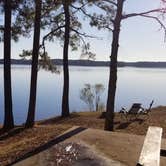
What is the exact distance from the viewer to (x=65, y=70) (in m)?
23.1

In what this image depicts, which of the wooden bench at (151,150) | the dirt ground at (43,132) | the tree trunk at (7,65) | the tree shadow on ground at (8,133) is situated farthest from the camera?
the tree trunk at (7,65)

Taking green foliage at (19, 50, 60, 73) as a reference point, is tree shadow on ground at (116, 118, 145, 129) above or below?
below

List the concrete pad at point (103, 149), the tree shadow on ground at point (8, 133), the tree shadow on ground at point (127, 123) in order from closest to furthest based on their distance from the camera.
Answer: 1. the concrete pad at point (103, 149)
2. the tree shadow on ground at point (8, 133)
3. the tree shadow on ground at point (127, 123)

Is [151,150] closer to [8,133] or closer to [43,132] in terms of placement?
[43,132]

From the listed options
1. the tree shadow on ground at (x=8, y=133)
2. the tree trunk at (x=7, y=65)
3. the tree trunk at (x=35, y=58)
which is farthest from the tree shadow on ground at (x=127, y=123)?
the tree trunk at (x=7, y=65)

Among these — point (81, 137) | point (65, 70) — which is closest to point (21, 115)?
point (65, 70)

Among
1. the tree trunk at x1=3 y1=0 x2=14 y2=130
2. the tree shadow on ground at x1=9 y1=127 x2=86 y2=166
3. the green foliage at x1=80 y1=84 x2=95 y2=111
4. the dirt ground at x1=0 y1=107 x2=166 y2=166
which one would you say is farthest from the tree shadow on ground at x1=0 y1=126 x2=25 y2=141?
the green foliage at x1=80 y1=84 x2=95 y2=111

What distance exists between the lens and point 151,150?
815 centimetres

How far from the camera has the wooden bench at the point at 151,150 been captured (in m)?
7.28

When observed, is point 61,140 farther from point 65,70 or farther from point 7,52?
point 65,70

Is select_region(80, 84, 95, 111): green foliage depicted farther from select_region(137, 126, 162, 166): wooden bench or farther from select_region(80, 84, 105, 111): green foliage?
select_region(137, 126, 162, 166): wooden bench

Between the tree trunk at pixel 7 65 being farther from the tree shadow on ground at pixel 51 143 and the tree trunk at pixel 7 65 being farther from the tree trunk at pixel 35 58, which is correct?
the tree shadow on ground at pixel 51 143

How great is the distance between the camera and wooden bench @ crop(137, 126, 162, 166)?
7.28 metres

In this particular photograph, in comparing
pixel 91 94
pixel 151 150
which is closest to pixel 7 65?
pixel 151 150
